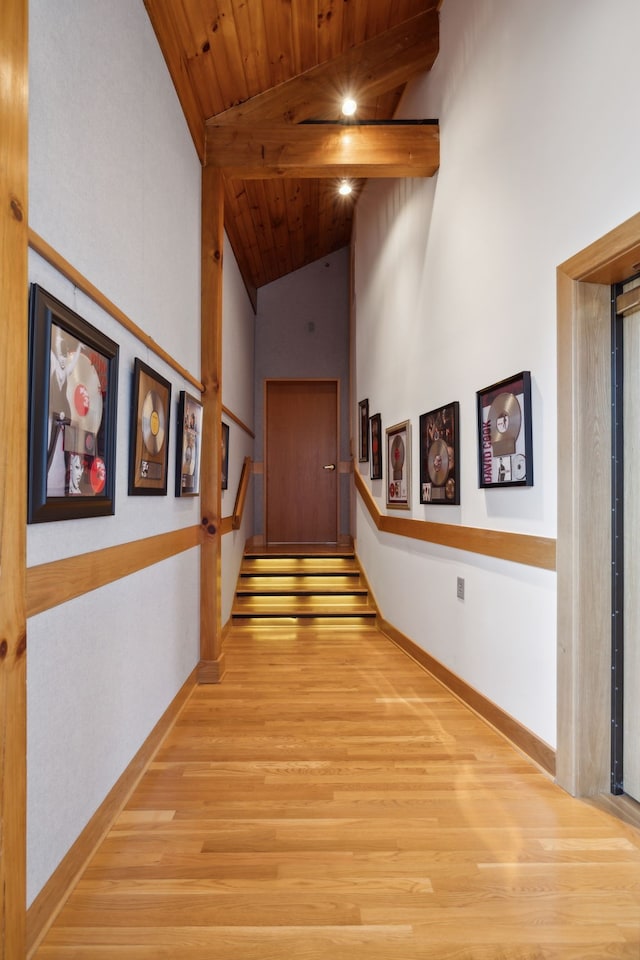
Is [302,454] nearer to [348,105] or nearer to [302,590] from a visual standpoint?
[302,590]

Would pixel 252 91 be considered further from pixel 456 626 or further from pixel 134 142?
pixel 456 626

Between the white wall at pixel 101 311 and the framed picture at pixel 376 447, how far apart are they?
2469 millimetres

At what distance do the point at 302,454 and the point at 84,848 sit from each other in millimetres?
6283

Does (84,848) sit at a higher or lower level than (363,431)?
lower

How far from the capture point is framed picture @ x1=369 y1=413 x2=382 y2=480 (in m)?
5.32

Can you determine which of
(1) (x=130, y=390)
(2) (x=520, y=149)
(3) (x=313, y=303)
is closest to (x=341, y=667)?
(1) (x=130, y=390)

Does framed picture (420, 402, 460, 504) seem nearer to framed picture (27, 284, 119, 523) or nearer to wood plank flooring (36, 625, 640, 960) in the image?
wood plank flooring (36, 625, 640, 960)

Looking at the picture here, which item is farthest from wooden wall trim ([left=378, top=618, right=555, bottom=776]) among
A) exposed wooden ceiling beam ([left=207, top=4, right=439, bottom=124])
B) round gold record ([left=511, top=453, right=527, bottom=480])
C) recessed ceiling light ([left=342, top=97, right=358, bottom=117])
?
recessed ceiling light ([left=342, top=97, right=358, bottom=117])

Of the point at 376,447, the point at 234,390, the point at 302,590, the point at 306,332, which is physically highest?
the point at 306,332

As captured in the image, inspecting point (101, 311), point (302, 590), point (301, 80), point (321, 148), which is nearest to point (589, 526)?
point (101, 311)

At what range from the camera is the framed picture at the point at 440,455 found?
3.55 m

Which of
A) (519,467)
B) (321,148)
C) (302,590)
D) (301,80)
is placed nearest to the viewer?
(519,467)

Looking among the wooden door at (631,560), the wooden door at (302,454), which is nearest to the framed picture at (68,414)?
the wooden door at (631,560)

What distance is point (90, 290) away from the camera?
1895mm
